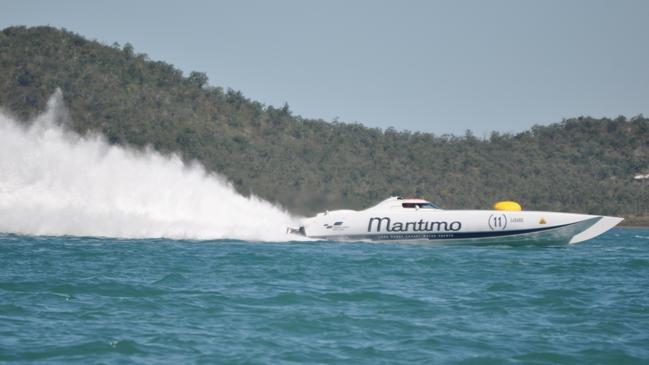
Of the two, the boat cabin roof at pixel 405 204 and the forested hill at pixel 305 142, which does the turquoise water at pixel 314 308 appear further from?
the forested hill at pixel 305 142

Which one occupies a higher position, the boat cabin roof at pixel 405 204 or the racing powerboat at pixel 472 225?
the boat cabin roof at pixel 405 204

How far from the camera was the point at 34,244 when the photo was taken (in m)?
22.2

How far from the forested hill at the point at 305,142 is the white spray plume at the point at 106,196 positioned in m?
28.1

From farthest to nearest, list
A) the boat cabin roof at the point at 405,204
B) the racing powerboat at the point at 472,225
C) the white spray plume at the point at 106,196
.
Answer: the white spray plume at the point at 106,196
the boat cabin roof at the point at 405,204
the racing powerboat at the point at 472,225

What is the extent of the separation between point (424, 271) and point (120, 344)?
9.01 meters

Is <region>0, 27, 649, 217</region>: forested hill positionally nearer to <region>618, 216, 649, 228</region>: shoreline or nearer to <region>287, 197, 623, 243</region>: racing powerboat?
<region>618, 216, 649, 228</region>: shoreline

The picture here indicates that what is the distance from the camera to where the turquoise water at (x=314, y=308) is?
34.6ft

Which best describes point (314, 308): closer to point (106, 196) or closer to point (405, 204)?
point (405, 204)

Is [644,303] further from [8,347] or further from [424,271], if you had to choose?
[8,347]

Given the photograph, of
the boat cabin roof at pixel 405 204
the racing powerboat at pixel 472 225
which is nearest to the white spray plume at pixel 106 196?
the racing powerboat at pixel 472 225

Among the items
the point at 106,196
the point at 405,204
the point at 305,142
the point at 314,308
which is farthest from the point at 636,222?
the point at 314,308

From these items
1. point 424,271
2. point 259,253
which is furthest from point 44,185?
point 424,271

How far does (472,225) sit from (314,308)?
39.4 feet

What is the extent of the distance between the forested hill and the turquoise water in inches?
1495
